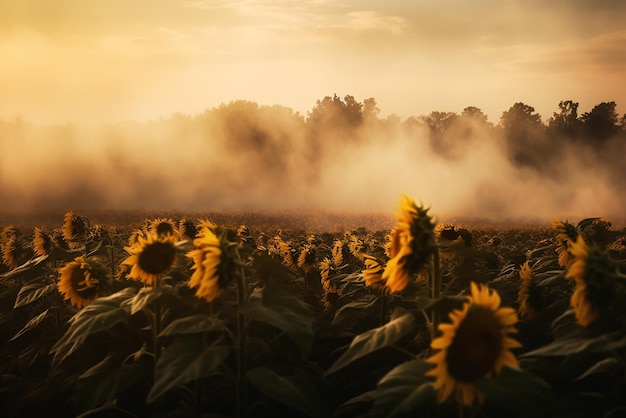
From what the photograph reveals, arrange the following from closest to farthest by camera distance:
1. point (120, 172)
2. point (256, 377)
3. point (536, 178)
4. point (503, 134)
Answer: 1. point (256, 377)
2. point (120, 172)
3. point (536, 178)
4. point (503, 134)

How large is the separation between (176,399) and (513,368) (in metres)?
2.43

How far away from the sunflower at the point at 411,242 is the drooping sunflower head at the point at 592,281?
0.55 metres

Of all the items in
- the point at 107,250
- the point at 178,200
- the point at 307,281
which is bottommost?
the point at 178,200

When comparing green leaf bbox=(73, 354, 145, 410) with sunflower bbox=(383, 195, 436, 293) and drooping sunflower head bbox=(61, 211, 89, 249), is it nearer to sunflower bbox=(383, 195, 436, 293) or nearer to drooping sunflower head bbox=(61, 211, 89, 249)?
sunflower bbox=(383, 195, 436, 293)

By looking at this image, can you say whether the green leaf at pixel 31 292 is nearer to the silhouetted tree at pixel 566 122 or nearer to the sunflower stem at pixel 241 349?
the sunflower stem at pixel 241 349

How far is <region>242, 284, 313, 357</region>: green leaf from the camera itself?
2539 mm

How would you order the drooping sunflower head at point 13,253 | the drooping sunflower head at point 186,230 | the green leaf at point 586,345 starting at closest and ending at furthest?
the green leaf at point 586,345, the drooping sunflower head at point 186,230, the drooping sunflower head at point 13,253

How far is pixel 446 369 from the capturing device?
6.55 ft

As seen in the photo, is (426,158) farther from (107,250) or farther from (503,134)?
(107,250)

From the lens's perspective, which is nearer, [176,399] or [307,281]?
[176,399]

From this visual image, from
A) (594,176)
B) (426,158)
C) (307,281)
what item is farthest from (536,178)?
(307,281)

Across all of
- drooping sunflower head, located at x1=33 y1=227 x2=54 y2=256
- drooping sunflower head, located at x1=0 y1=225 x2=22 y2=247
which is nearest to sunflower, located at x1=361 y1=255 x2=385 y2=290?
drooping sunflower head, located at x1=33 y1=227 x2=54 y2=256

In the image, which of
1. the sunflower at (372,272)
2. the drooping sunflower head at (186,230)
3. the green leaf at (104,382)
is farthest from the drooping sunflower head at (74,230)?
the sunflower at (372,272)

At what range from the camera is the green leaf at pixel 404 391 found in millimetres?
1980
